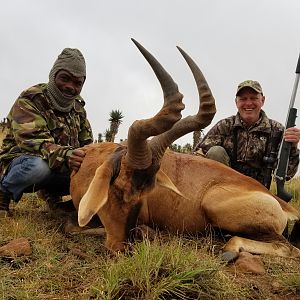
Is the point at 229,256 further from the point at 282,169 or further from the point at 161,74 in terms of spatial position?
the point at 282,169

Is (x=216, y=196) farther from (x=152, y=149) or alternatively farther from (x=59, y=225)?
(x=59, y=225)

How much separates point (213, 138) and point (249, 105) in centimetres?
75

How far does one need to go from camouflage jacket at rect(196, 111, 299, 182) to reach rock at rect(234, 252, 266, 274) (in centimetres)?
324

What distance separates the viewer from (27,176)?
217 inches

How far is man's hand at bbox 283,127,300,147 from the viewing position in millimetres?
6735

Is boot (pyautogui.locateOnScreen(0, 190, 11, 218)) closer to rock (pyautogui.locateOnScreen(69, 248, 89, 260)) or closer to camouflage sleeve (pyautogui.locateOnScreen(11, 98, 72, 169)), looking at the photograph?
camouflage sleeve (pyautogui.locateOnScreen(11, 98, 72, 169))

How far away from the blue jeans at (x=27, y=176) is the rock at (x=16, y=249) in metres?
1.52

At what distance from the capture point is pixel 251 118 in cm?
739

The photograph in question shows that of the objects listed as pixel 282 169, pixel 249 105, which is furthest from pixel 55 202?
pixel 249 105

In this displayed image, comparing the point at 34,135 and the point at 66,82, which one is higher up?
the point at 66,82

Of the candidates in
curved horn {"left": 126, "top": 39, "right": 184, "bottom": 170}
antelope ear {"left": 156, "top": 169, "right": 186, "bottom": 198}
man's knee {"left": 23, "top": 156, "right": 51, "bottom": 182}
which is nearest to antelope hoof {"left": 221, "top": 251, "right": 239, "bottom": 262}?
antelope ear {"left": 156, "top": 169, "right": 186, "bottom": 198}

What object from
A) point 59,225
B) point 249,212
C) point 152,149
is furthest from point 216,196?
point 59,225

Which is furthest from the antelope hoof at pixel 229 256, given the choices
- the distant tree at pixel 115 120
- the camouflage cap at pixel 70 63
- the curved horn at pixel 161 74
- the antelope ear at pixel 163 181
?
the distant tree at pixel 115 120

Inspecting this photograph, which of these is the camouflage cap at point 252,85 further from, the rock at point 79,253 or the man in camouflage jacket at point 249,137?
the rock at point 79,253
